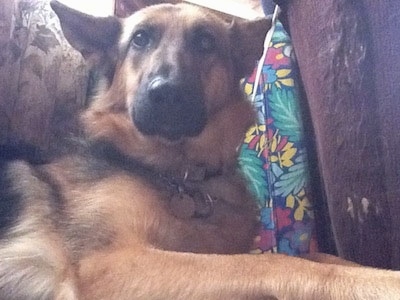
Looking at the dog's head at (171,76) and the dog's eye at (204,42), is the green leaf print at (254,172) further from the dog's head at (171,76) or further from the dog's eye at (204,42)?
the dog's eye at (204,42)

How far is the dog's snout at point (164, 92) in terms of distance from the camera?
149 centimetres

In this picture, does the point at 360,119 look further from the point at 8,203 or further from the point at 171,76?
the point at 8,203

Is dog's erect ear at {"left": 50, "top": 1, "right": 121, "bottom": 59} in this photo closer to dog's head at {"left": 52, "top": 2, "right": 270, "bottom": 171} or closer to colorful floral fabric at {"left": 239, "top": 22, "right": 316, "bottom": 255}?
dog's head at {"left": 52, "top": 2, "right": 270, "bottom": 171}

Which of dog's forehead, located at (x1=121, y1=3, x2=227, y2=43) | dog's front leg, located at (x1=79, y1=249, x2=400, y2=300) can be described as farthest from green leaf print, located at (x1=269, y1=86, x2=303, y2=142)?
dog's front leg, located at (x1=79, y1=249, x2=400, y2=300)

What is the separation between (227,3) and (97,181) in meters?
1.25

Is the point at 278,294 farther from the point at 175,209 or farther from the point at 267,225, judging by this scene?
the point at 267,225

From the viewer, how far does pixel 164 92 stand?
1.49m

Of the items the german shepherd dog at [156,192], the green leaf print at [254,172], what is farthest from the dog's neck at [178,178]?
the green leaf print at [254,172]

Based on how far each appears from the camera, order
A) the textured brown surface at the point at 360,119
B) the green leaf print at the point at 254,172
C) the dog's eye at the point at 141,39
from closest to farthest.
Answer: the textured brown surface at the point at 360,119, the dog's eye at the point at 141,39, the green leaf print at the point at 254,172

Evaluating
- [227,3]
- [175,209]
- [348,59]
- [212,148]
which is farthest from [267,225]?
[227,3]

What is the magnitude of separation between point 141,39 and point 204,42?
17cm

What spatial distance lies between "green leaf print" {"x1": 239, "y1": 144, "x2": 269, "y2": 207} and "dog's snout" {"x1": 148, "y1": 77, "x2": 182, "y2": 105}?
1.16ft

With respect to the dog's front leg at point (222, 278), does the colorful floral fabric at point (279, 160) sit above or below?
above

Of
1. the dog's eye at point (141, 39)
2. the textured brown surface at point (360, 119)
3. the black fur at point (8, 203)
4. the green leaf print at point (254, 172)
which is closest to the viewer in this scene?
the textured brown surface at point (360, 119)
